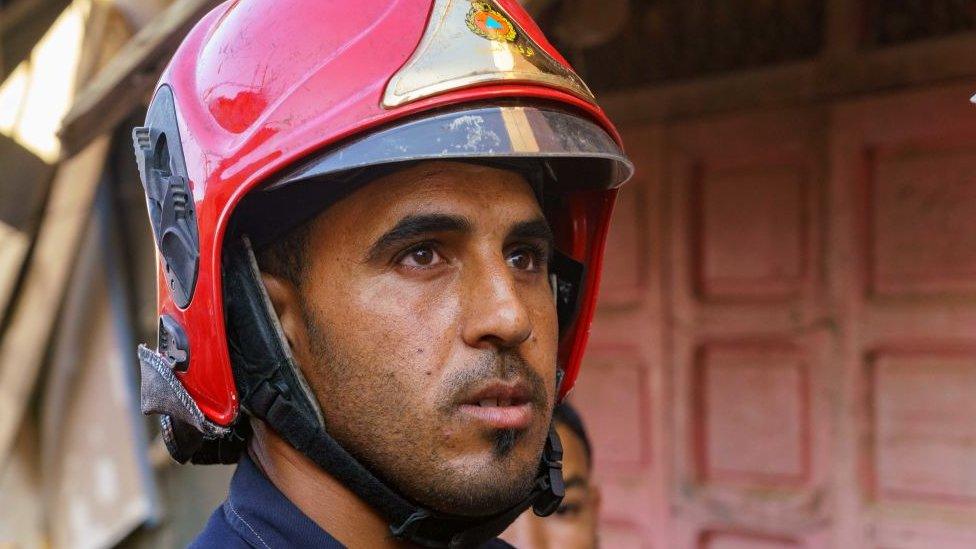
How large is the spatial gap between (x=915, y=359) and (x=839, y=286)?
32 centimetres

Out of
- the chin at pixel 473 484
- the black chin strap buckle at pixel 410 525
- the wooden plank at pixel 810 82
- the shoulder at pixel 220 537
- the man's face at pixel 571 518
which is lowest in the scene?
the man's face at pixel 571 518

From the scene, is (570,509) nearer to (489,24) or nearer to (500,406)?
(500,406)

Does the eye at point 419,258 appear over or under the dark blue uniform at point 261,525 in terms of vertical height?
over

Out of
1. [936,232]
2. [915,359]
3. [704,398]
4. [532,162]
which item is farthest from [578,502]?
[532,162]

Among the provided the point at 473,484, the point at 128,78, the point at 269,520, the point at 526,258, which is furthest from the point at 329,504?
the point at 128,78

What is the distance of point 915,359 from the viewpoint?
3.16 m

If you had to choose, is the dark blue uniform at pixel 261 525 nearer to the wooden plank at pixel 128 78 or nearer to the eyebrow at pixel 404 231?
the eyebrow at pixel 404 231

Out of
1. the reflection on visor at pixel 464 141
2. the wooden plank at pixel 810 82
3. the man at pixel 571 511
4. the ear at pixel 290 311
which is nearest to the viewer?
the reflection on visor at pixel 464 141

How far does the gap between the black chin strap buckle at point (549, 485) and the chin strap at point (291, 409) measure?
0.11m

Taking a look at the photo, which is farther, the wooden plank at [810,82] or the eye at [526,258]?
the wooden plank at [810,82]

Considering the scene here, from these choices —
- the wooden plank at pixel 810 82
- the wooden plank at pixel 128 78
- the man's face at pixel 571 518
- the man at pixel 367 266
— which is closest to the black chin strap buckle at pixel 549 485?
the man at pixel 367 266

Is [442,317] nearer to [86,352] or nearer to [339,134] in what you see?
[339,134]

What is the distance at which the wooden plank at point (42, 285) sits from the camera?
3918 mm

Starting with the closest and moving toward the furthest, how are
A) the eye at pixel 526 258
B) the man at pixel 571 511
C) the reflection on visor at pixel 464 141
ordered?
1. the reflection on visor at pixel 464 141
2. the eye at pixel 526 258
3. the man at pixel 571 511
